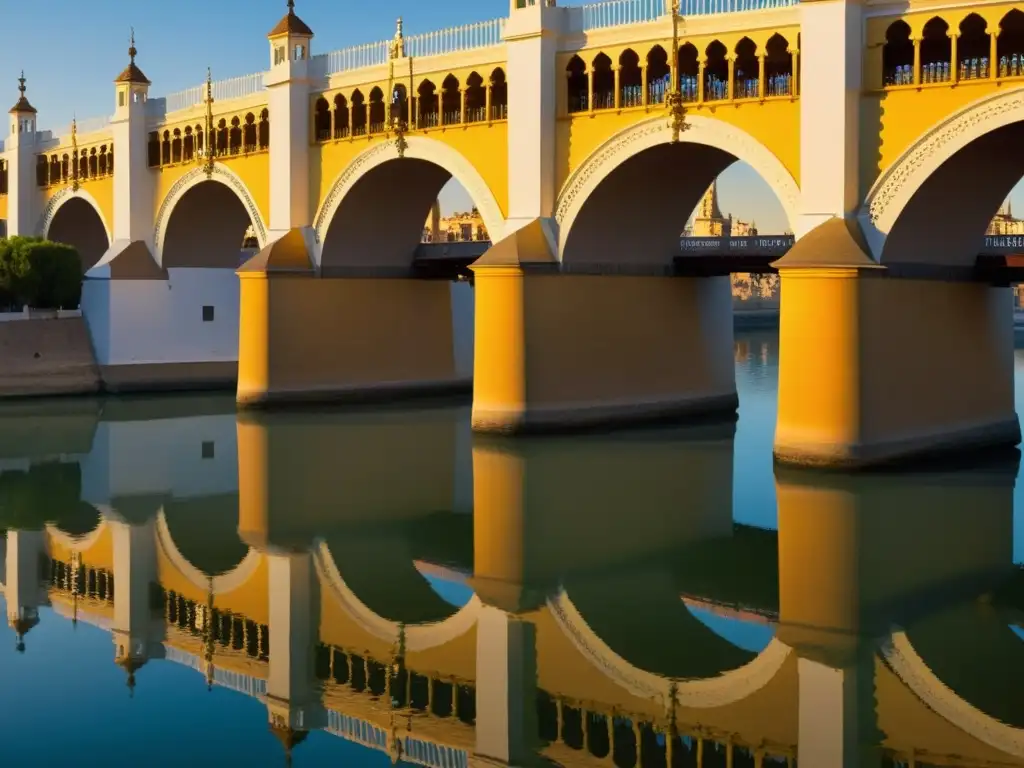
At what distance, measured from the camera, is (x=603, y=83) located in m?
23.4

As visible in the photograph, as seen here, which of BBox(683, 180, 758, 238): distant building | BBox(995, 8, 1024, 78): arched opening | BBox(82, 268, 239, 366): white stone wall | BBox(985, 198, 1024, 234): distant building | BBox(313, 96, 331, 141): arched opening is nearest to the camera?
BBox(995, 8, 1024, 78): arched opening

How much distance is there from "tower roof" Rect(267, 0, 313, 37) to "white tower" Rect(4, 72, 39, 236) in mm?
16892

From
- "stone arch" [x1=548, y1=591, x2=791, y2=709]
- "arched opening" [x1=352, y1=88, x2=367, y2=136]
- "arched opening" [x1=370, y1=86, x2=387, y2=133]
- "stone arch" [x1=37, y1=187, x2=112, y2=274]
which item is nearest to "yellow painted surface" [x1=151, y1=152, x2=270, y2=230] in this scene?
"arched opening" [x1=352, y1=88, x2=367, y2=136]

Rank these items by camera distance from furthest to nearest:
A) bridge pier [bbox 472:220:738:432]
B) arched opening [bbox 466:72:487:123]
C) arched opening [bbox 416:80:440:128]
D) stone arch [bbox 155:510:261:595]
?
arched opening [bbox 416:80:440:128], arched opening [bbox 466:72:487:123], bridge pier [bbox 472:220:738:432], stone arch [bbox 155:510:261:595]

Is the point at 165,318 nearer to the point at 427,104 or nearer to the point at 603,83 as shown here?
the point at 427,104

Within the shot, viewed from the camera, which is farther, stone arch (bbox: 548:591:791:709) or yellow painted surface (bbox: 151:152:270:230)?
yellow painted surface (bbox: 151:152:270:230)

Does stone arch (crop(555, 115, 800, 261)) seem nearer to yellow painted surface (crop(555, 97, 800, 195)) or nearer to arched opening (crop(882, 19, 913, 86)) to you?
yellow painted surface (crop(555, 97, 800, 195))

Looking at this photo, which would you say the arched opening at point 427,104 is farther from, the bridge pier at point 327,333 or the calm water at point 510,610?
the calm water at point 510,610

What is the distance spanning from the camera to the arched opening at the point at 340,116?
27948 millimetres

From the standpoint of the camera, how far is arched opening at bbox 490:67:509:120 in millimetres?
24377

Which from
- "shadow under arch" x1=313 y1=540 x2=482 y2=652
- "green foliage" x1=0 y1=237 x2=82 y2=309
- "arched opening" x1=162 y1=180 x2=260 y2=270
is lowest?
"shadow under arch" x1=313 y1=540 x2=482 y2=652

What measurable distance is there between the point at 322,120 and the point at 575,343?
9.14 m

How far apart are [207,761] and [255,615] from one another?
3.84 m

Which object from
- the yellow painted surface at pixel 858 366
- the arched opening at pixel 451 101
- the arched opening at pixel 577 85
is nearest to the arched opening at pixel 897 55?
the yellow painted surface at pixel 858 366
